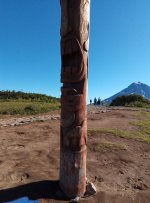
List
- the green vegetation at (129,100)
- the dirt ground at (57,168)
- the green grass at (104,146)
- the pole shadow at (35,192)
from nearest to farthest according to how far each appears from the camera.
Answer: the pole shadow at (35,192) → the dirt ground at (57,168) → the green grass at (104,146) → the green vegetation at (129,100)

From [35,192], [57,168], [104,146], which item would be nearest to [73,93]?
[35,192]

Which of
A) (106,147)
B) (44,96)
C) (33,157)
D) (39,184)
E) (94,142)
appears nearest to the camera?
(39,184)

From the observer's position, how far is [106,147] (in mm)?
9125

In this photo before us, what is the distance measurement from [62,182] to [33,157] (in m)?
2.43

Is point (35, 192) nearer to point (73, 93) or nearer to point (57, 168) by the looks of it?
point (57, 168)

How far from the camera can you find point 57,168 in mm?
7023

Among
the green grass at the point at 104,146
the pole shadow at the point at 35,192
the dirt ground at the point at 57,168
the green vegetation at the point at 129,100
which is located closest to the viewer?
the pole shadow at the point at 35,192

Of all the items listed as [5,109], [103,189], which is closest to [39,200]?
[103,189]

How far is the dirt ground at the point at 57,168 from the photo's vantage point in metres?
5.70

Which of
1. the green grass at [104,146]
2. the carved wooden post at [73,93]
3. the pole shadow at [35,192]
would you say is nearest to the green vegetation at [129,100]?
the green grass at [104,146]

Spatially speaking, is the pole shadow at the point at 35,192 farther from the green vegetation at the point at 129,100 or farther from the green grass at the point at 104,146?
the green vegetation at the point at 129,100

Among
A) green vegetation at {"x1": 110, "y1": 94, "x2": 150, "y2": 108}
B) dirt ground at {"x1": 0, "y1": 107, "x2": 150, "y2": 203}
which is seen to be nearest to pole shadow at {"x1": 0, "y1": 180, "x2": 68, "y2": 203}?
dirt ground at {"x1": 0, "y1": 107, "x2": 150, "y2": 203}

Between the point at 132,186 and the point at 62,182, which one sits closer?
the point at 62,182

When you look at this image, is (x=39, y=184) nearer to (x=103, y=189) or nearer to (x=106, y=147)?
(x=103, y=189)
